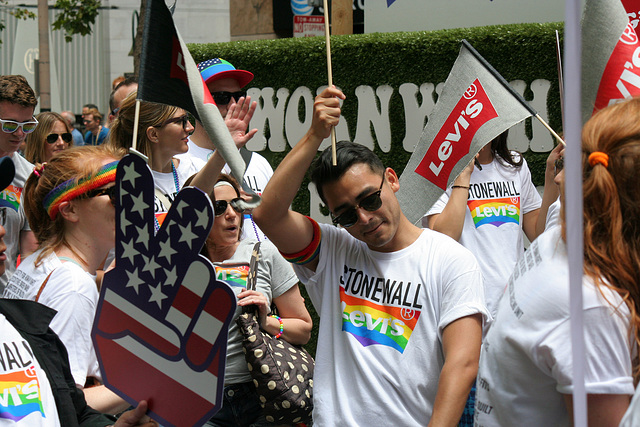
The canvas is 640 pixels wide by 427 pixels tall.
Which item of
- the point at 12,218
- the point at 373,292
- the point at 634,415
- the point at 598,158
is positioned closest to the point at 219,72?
the point at 12,218

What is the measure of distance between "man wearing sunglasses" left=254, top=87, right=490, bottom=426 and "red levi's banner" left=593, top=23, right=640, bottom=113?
2.73 feet

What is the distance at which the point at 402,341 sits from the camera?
2.48 metres

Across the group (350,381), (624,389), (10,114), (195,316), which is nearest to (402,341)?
(350,381)

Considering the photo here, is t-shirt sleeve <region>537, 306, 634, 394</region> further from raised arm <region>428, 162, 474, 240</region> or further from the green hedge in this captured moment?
the green hedge

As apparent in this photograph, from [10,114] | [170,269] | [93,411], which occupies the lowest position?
[93,411]

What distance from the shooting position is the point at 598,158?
61.0 inches

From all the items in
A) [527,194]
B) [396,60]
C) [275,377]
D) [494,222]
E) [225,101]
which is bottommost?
[275,377]

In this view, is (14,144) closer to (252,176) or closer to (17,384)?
(252,176)

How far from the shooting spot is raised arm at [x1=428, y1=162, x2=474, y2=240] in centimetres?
397

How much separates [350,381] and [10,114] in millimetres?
3129

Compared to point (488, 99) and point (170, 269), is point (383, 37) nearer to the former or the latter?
point (488, 99)

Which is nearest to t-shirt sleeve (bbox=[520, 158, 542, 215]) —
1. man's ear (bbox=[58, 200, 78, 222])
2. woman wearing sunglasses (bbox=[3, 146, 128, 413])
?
woman wearing sunglasses (bbox=[3, 146, 128, 413])

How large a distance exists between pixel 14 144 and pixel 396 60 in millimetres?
2926

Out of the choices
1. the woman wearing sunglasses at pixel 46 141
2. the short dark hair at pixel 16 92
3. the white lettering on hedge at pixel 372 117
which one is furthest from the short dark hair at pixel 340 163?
the woman wearing sunglasses at pixel 46 141
